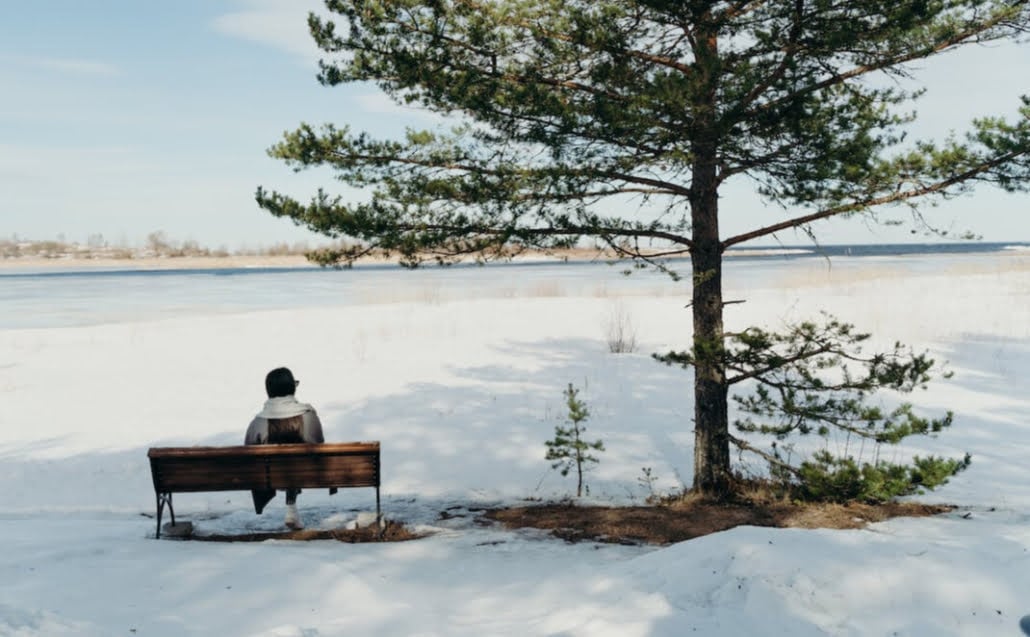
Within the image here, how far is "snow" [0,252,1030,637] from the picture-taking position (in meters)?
A: 4.30

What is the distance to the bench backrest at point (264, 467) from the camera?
6.25 metres

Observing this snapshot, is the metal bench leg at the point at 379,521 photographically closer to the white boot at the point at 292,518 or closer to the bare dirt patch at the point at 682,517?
the white boot at the point at 292,518

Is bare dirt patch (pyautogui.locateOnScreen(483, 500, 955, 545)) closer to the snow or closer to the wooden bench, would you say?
the snow

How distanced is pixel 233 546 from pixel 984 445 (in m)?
9.09

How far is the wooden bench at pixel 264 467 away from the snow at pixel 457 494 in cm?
49

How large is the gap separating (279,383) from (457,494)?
113 inches

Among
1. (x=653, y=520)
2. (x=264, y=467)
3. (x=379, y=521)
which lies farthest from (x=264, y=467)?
(x=653, y=520)

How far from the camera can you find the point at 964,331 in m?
17.6

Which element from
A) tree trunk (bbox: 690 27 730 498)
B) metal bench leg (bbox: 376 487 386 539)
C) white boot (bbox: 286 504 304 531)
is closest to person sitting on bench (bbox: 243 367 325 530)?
white boot (bbox: 286 504 304 531)

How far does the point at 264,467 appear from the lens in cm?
632

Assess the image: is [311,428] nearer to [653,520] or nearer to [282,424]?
[282,424]

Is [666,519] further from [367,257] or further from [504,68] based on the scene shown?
[504,68]

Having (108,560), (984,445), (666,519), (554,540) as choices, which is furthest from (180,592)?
(984,445)

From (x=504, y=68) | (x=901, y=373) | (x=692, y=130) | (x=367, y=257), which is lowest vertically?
(x=901, y=373)
